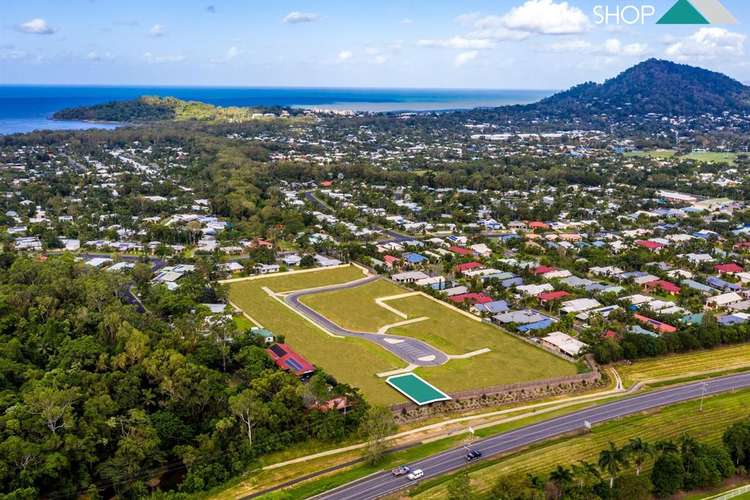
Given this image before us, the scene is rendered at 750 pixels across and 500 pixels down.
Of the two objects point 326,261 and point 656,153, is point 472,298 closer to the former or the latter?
point 326,261

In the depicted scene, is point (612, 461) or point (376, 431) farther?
point (376, 431)

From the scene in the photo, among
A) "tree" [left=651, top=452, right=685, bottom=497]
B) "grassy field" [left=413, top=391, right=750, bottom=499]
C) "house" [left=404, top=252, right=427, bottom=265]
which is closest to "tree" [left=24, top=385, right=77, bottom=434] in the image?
"grassy field" [left=413, top=391, right=750, bottom=499]

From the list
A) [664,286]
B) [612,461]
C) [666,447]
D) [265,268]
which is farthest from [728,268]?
[265,268]

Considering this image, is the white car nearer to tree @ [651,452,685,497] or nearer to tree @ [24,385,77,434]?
tree @ [651,452,685,497]

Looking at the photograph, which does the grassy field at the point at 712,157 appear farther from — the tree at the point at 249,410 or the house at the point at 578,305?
the tree at the point at 249,410

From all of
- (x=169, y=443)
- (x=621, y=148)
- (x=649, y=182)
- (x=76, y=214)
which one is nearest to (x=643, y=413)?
(x=169, y=443)

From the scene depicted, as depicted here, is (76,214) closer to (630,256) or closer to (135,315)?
(135,315)
